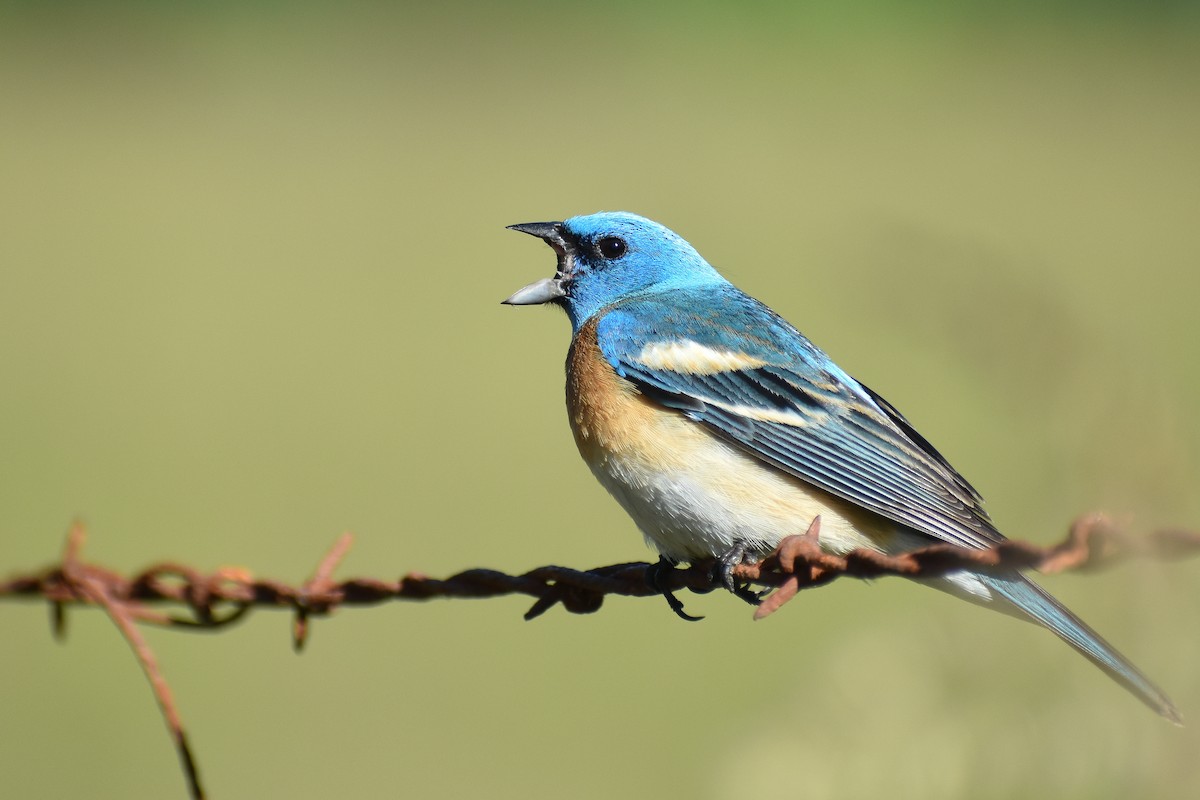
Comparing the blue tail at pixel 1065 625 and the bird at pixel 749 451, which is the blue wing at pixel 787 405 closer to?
the bird at pixel 749 451

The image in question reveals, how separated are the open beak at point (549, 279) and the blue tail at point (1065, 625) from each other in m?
1.86

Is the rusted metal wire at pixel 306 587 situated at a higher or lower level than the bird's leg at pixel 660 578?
higher

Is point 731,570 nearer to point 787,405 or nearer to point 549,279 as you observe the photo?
point 787,405

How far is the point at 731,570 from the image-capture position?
11.0 ft

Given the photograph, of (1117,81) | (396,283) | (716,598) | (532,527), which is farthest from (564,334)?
(1117,81)

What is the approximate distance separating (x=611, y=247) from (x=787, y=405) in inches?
45.2

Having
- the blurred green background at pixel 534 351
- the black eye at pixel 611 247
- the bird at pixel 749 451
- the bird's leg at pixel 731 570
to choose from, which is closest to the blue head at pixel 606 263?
the black eye at pixel 611 247

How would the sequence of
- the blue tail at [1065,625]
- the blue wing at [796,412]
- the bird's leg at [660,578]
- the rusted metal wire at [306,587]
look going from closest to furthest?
the rusted metal wire at [306,587]
the blue tail at [1065,625]
the bird's leg at [660,578]
the blue wing at [796,412]

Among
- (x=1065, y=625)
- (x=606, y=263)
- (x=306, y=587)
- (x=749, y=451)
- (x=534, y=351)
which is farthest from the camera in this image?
(x=534, y=351)

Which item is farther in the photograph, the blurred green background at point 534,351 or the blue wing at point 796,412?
the blue wing at point 796,412

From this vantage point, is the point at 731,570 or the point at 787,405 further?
the point at 787,405

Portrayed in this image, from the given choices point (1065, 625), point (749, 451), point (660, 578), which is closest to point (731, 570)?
point (660, 578)

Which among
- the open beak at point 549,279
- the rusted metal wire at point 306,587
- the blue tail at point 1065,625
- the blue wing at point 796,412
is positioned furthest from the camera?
the open beak at point 549,279

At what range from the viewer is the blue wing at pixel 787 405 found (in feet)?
11.3
